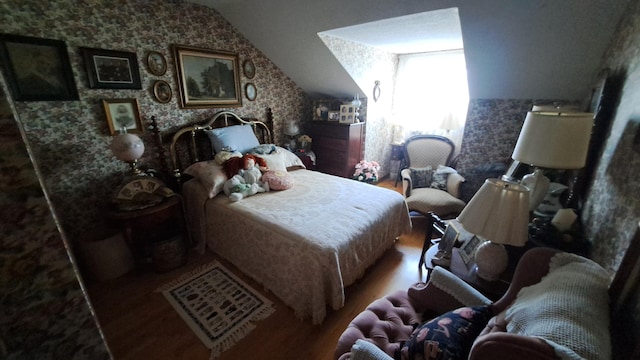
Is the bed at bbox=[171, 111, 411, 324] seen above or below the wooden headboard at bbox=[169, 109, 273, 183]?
below

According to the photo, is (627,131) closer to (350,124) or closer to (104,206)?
(350,124)

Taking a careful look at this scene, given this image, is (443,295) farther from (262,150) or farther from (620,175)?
(262,150)

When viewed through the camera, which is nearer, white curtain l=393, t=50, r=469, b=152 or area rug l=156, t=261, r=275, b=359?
area rug l=156, t=261, r=275, b=359

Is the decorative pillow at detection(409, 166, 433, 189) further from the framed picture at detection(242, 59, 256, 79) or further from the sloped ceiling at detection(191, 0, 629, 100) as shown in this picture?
the framed picture at detection(242, 59, 256, 79)

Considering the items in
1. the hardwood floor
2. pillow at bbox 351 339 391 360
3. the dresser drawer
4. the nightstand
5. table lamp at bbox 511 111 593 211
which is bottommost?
the hardwood floor

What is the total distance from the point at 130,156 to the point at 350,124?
2.61 metres

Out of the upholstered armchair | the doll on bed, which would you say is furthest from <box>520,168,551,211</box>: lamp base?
the doll on bed

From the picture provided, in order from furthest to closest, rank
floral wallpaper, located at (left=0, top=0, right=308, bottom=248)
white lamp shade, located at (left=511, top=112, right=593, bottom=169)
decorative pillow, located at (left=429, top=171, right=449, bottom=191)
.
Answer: decorative pillow, located at (left=429, top=171, right=449, bottom=191), floral wallpaper, located at (left=0, top=0, right=308, bottom=248), white lamp shade, located at (left=511, top=112, right=593, bottom=169)

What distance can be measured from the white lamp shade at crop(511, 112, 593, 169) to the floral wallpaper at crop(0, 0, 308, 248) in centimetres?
308

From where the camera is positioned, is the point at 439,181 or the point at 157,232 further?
the point at 439,181

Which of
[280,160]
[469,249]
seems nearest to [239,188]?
[280,160]

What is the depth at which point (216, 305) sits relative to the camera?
71.3 inches

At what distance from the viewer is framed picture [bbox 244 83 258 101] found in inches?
127

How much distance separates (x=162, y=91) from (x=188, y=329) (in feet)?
7.34
